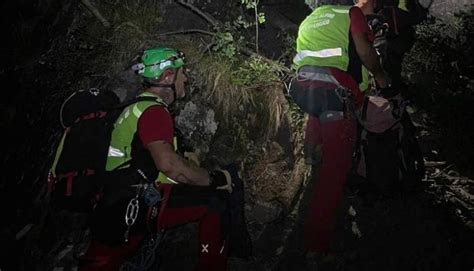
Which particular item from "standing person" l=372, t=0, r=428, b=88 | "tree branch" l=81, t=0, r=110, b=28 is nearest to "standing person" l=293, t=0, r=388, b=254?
"standing person" l=372, t=0, r=428, b=88

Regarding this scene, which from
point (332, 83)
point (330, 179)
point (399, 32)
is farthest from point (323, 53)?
point (399, 32)

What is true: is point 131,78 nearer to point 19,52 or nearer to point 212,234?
point 19,52

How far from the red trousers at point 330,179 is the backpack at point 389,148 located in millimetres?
227

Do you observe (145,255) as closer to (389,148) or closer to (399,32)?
(389,148)

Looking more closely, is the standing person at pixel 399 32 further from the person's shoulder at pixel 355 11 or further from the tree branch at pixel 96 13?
the tree branch at pixel 96 13

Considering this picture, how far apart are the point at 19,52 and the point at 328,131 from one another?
171 inches

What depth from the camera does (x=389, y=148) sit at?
14.8 feet

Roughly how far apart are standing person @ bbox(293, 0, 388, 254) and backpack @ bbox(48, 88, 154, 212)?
182 centimetres

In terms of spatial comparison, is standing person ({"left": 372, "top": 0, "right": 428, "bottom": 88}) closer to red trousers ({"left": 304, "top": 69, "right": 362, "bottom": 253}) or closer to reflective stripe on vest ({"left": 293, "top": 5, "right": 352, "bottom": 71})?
reflective stripe on vest ({"left": 293, "top": 5, "right": 352, "bottom": 71})

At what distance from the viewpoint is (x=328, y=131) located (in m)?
4.44

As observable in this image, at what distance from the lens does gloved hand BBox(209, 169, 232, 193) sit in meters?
4.06

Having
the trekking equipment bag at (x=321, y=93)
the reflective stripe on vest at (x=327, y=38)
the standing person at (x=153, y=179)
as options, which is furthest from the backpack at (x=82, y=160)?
the reflective stripe on vest at (x=327, y=38)

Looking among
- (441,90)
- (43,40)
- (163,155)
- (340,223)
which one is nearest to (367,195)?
(340,223)

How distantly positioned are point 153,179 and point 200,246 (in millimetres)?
774
